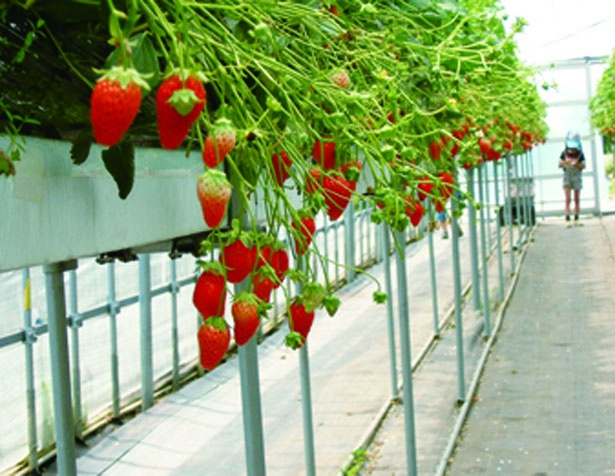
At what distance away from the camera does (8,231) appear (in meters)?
0.76

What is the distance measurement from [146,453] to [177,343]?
172cm

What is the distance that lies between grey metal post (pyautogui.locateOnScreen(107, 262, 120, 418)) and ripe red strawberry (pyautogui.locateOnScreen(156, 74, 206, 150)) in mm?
5132

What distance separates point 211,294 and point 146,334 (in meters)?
5.29

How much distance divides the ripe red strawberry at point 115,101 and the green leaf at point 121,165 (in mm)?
266

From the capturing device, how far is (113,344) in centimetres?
566

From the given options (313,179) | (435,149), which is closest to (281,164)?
(313,179)

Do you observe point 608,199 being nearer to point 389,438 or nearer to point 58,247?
point 389,438

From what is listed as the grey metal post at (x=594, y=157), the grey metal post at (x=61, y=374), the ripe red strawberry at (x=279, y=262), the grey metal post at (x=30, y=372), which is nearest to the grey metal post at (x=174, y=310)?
the grey metal post at (x=30, y=372)

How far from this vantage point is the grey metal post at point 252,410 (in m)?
1.59

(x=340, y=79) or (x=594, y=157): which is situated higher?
(x=594, y=157)

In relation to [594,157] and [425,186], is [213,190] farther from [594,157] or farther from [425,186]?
[594,157]

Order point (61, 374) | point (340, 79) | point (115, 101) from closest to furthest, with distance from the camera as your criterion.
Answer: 1. point (115, 101)
2. point (340, 79)
3. point (61, 374)

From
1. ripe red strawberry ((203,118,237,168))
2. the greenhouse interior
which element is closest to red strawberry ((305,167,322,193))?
the greenhouse interior

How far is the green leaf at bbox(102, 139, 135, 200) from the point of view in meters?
0.78
